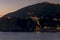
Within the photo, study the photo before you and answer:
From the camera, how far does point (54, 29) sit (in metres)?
18.8

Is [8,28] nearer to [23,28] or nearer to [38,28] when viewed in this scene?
[23,28]

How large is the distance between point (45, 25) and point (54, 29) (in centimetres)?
87

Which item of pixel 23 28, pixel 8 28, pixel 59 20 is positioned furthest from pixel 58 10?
pixel 8 28

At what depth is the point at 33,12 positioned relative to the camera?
20.0 meters

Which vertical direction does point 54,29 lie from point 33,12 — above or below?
below

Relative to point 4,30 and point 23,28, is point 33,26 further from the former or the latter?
point 4,30

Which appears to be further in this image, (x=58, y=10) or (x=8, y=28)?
(x=8, y=28)

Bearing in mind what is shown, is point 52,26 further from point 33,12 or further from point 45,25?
point 33,12

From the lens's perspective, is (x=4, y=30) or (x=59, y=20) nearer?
(x=59, y=20)

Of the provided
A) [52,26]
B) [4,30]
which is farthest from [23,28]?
[52,26]

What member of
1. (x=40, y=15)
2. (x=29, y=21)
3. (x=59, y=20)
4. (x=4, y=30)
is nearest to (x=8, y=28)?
(x=4, y=30)

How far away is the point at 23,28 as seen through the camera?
2055 cm

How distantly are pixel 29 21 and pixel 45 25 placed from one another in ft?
5.30

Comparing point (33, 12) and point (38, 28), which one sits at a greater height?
point (33, 12)
